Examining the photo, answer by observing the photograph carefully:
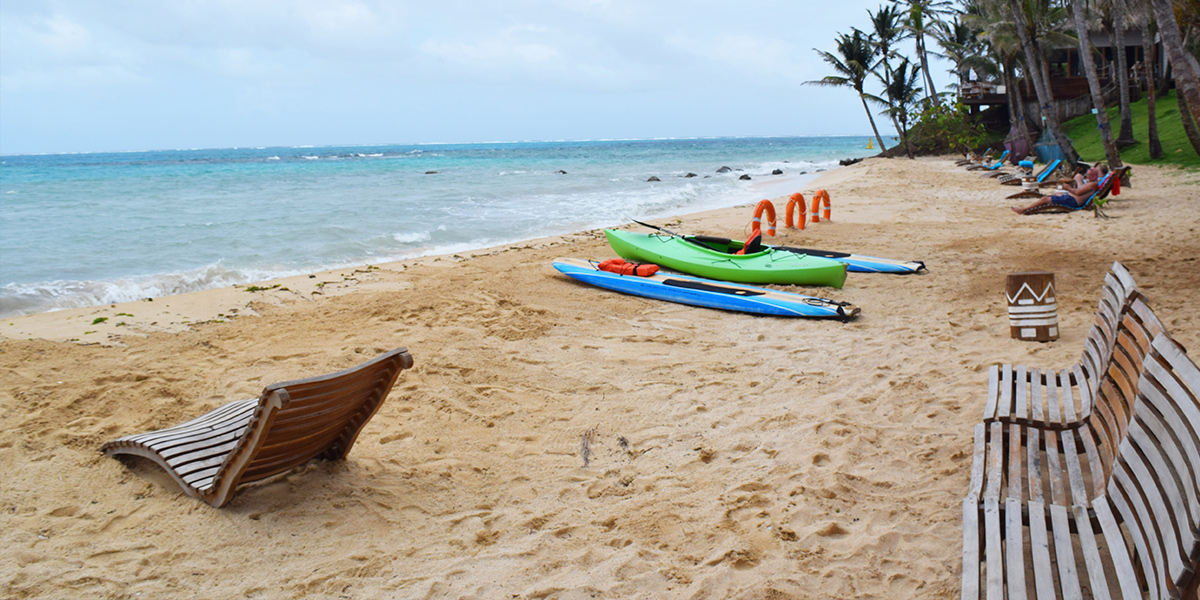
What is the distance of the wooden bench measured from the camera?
180 centimetres

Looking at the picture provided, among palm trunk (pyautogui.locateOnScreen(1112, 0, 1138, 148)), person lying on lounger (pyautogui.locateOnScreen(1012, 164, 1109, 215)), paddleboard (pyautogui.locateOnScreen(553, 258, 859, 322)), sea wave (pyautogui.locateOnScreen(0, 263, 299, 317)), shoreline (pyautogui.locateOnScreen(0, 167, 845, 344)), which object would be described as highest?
palm trunk (pyautogui.locateOnScreen(1112, 0, 1138, 148))

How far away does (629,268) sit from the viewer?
8.67 metres

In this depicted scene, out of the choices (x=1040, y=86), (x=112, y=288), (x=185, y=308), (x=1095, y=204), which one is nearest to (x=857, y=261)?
(x=1095, y=204)

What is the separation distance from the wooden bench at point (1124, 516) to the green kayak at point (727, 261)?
532 centimetres

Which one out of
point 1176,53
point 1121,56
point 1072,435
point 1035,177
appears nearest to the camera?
point 1072,435

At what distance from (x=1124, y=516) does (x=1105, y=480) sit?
20.3 inches

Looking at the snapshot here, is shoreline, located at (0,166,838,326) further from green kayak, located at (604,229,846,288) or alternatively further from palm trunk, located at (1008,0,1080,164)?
palm trunk, located at (1008,0,1080,164)

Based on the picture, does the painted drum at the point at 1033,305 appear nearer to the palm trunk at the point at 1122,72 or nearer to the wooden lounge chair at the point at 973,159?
the palm trunk at the point at 1122,72

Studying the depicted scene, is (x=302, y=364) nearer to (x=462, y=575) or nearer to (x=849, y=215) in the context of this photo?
(x=462, y=575)

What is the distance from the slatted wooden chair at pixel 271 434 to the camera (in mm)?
3369

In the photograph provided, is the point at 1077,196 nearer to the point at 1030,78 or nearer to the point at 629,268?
the point at 629,268

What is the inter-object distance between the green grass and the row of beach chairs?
1755 cm

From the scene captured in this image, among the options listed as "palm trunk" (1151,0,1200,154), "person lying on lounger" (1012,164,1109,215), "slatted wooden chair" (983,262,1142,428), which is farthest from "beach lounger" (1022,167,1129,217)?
"slatted wooden chair" (983,262,1142,428)

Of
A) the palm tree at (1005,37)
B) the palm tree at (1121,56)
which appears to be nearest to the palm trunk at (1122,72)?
the palm tree at (1121,56)
